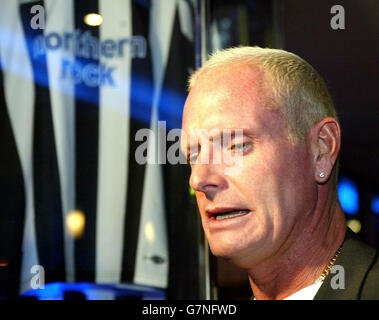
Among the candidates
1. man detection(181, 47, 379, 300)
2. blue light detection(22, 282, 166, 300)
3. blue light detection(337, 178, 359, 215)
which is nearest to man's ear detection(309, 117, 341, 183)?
man detection(181, 47, 379, 300)

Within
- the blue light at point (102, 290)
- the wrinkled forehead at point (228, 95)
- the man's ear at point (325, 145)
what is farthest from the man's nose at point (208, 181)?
the blue light at point (102, 290)

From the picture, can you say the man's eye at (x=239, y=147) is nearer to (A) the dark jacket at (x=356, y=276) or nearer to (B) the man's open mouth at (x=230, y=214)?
(B) the man's open mouth at (x=230, y=214)

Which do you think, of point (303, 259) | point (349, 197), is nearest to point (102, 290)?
point (349, 197)

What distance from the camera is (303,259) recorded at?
1307mm

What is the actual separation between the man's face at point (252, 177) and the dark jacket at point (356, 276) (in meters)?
0.13

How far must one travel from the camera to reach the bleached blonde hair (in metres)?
1.26

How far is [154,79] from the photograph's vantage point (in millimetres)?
2406

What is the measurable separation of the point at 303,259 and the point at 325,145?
253 mm

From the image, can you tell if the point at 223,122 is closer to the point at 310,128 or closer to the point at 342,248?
the point at 310,128

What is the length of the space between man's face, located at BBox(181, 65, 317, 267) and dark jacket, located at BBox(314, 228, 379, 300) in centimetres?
13
